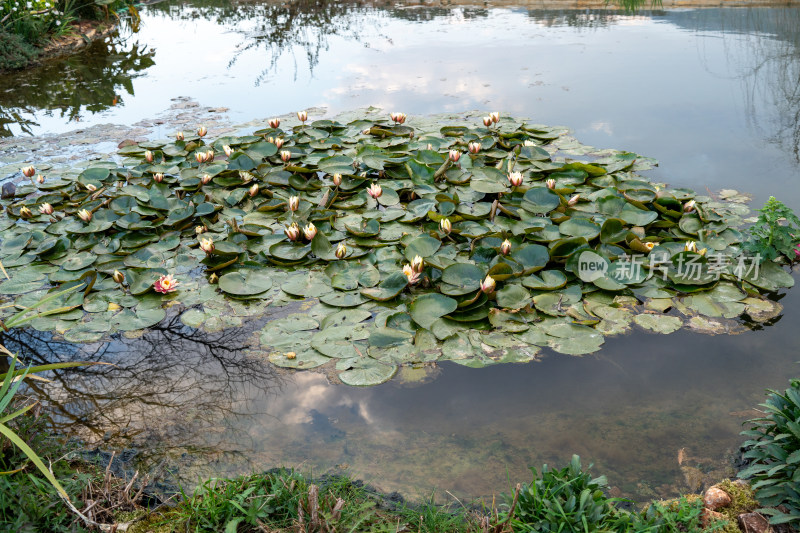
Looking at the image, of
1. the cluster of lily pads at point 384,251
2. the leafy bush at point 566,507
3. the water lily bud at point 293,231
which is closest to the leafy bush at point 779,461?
the leafy bush at point 566,507

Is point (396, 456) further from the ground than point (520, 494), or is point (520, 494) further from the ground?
point (520, 494)

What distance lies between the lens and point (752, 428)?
197 centimetres

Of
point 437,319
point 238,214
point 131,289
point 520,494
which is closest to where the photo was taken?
point 520,494

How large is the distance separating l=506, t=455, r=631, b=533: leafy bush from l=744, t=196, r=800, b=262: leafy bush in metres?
1.89

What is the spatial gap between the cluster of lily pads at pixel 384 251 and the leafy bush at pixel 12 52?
5.42m

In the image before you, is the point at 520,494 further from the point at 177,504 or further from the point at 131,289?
the point at 131,289

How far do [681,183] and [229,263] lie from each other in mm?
3238

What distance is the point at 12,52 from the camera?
8219 mm

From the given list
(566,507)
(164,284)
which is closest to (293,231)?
(164,284)

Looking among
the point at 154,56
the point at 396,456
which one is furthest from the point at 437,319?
the point at 154,56

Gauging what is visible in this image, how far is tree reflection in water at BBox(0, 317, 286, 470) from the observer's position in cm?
231

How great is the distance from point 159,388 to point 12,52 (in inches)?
327

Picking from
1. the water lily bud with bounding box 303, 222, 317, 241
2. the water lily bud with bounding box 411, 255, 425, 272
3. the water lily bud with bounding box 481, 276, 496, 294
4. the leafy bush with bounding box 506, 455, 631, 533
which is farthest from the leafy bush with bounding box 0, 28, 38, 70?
the leafy bush with bounding box 506, 455, 631, 533

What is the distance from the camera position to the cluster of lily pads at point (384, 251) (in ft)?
8.97
